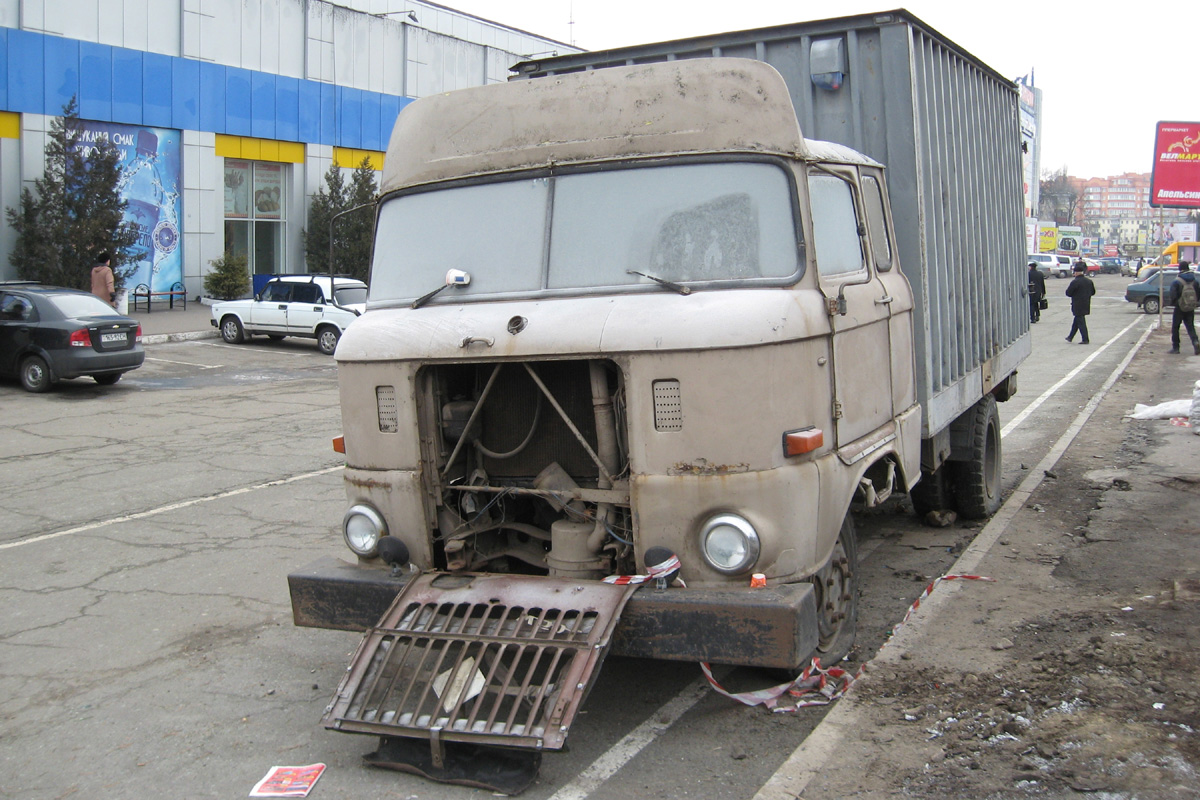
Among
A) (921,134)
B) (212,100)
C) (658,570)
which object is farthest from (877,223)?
(212,100)

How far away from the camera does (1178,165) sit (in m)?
25.8

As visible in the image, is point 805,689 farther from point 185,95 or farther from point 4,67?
point 185,95

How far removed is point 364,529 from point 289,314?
18829 mm

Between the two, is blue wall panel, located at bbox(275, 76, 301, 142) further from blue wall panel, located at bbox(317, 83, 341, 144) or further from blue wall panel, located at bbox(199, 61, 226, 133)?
blue wall panel, located at bbox(199, 61, 226, 133)

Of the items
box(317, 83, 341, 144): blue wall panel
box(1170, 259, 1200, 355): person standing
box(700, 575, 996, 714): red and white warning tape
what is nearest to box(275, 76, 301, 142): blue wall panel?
box(317, 83, 341, 144): blue wall panel

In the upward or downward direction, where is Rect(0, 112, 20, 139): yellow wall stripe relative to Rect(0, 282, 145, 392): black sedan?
upward

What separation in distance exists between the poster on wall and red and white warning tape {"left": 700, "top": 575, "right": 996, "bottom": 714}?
81.3 ft

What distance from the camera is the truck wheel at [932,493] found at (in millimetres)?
7984

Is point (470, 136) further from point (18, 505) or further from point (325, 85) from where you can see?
point (325, 85)

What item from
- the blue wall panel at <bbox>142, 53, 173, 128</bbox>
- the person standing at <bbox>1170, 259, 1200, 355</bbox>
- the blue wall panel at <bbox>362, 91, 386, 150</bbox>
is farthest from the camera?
the blue wall panel at <bbox>362, 91, 386, 150</bbox>

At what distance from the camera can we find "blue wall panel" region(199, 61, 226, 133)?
2816cm

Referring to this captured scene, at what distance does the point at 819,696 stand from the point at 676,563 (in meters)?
1.04

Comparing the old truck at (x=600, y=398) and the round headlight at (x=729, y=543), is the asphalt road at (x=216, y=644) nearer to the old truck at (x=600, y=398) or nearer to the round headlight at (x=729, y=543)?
the old truck at (x=600, y=398)

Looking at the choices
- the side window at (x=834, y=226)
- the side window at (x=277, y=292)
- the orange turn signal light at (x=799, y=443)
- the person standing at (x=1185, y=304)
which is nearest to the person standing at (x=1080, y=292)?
the person standing at (x=1185, y=304)
